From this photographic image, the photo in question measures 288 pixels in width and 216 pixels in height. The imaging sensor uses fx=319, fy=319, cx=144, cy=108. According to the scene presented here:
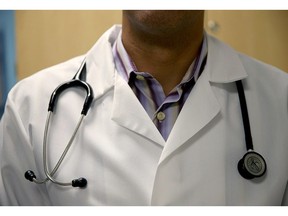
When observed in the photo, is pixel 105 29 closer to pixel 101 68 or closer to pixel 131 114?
pixel 101 68

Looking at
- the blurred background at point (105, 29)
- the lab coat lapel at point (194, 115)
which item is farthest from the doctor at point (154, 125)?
the blurred background at point (105, 29)

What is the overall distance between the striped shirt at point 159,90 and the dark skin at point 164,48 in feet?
0.06

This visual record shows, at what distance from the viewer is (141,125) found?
27.6 inches

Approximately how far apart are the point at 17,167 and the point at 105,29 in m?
0.96

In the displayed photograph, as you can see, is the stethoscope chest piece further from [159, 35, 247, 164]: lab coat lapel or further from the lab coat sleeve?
the lab coat sleeve

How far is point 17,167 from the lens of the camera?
77 cm

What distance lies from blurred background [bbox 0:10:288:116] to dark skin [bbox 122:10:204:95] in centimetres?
79

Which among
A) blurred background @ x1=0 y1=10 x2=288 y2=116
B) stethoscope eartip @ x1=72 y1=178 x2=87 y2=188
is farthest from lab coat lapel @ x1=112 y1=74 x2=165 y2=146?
blurred background @ x1=0 y1=10 x2=288 y2=116

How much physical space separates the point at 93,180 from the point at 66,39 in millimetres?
1072

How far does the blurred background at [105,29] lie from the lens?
157cm

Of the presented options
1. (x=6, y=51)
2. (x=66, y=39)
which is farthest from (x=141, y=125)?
(x=6, y=51)

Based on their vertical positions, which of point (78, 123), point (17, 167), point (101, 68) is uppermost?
point (101, 68)

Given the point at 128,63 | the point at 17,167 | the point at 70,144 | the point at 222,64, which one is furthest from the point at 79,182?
the point at 222,64

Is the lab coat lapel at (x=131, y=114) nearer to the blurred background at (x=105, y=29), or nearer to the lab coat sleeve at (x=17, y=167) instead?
the lab coat sleeve at (x=17, y=167)
